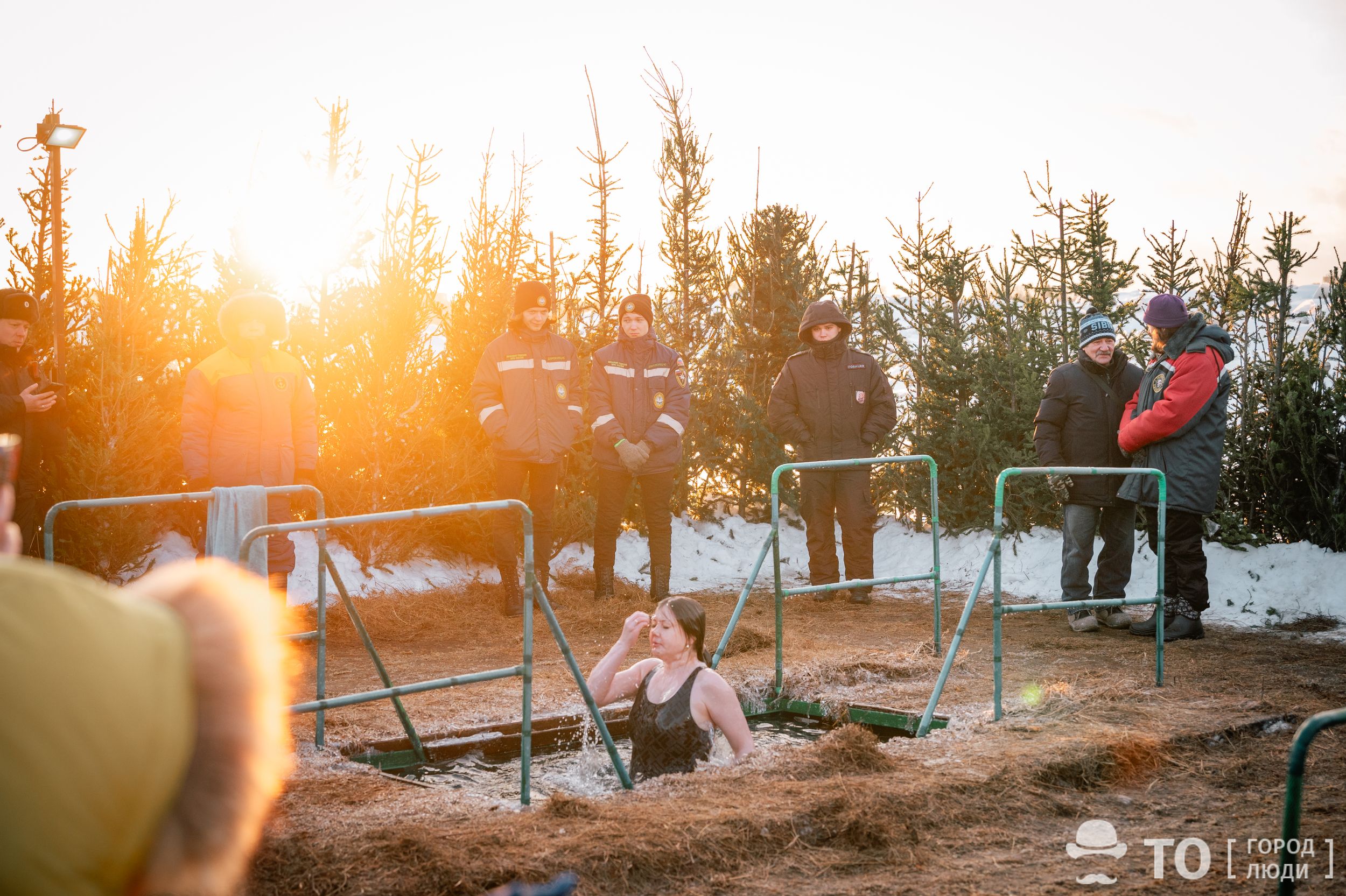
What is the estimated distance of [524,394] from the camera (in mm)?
8445

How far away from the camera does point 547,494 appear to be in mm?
8719

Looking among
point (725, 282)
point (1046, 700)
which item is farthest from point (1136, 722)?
point (725, 282)

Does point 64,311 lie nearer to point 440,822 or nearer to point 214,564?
point 440,822

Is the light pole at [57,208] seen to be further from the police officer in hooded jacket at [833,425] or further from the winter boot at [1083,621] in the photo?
the winter boot at [1083,621]

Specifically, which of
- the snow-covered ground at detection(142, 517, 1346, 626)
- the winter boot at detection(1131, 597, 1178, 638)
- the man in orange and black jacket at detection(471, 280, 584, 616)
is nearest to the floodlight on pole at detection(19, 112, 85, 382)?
the snow-covered ground at detection(142, 517, 1346, 626)

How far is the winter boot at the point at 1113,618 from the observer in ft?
26.3

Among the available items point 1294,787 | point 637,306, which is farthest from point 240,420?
point 1294,787

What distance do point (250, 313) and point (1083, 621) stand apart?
6.01m

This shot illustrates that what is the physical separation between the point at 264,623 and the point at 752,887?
8.23ft

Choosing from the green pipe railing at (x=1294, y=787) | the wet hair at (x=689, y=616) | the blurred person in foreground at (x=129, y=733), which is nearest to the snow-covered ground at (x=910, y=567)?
the wet hair at (x=689, y=616)

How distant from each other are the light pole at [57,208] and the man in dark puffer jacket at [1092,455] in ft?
22.9

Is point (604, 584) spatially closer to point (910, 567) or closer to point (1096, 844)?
point (910, 567)

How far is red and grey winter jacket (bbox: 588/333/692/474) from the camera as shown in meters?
8.95

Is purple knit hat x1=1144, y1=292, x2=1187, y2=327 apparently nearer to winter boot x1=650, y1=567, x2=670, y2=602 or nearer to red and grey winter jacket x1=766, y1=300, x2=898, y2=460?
red and grey winter jacket x1=766, y1=300, x2=898, y2=460
